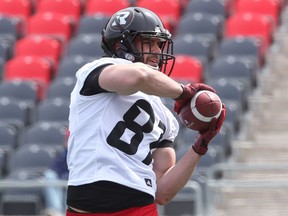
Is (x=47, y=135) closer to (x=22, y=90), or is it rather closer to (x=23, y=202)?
(x=22, y=90)

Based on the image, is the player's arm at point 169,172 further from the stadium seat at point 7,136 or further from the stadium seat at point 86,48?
the stadium seat at point 86,48

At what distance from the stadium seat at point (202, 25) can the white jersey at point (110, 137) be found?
739cm

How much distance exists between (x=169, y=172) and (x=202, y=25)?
24.0 feet

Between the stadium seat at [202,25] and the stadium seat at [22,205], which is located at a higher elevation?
the stadium seat at [202,25]

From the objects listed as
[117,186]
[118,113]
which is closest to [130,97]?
[118,113]

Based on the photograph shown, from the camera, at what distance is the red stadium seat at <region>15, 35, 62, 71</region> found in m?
11.5

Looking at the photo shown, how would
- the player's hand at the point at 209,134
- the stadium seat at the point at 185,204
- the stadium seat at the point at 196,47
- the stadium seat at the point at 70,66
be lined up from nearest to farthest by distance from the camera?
the player's hand at the point at 209,134
the stadium seat at the point at 185,204
the stadium seat at the point at 70,66
the stadium seat at the point at 196,47

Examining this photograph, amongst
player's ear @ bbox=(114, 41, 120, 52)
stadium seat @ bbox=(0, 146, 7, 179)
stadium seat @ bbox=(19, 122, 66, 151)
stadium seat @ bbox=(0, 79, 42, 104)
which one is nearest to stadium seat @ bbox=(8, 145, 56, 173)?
stadium seat @ bbox=(0, 146, 7, 179)

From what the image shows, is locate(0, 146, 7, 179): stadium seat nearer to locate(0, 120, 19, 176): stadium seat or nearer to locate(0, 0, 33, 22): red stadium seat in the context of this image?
locate(0, 120, 19, 176): stadium seat

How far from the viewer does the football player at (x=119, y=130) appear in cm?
405

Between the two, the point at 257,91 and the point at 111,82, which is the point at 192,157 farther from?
the point at 257,91

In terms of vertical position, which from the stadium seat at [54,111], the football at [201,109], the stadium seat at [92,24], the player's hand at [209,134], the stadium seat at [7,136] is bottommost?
the stadium seat at [7,136]

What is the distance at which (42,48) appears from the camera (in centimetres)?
1150

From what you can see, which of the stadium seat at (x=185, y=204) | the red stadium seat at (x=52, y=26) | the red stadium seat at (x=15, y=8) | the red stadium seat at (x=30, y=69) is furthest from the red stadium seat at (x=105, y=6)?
the stadium seat at (x=185, y=204)
